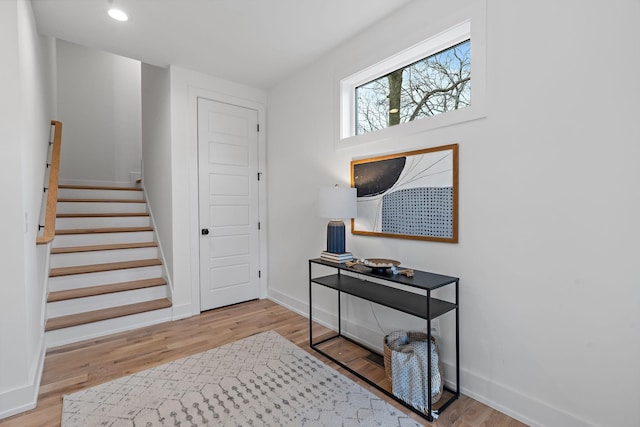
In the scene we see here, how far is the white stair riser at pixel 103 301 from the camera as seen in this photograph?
9.20 ft

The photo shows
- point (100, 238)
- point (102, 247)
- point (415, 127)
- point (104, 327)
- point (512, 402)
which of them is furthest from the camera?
point (100, 238)

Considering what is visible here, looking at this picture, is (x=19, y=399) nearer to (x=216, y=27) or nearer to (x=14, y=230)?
(x=14, y=230)

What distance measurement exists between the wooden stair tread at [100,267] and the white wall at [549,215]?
291 centimetres

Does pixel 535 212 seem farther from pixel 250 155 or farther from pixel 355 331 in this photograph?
pixel 250 155

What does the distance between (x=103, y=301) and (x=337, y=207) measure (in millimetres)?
2527

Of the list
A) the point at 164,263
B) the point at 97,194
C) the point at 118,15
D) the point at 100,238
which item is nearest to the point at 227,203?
the point at 164,263

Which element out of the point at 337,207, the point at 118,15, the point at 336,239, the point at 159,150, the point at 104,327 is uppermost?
the point at 118,15

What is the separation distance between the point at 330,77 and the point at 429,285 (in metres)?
2.14

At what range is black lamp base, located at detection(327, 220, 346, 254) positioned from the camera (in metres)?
2.51

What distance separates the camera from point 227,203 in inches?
141

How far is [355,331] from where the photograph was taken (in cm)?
270

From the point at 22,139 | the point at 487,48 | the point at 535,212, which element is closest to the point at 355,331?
the point at 535,212

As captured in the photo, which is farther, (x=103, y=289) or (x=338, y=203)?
(x=103, y=289)

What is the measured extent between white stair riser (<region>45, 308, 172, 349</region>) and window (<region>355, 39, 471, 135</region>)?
2.69 metres
